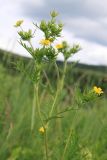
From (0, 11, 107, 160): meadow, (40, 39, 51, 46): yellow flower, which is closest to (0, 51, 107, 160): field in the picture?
(0, 11, 107, 160): meadow

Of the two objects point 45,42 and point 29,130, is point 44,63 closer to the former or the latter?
point 45,42

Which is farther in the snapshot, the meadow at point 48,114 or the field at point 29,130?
the field at point 29,130

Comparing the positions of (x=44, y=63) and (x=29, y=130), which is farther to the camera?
(x=29, y=130)

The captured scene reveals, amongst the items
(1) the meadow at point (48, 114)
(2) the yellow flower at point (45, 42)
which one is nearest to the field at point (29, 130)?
(1) the meadow at point (48, 114)

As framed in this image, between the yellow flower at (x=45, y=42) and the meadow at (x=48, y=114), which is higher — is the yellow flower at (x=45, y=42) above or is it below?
above

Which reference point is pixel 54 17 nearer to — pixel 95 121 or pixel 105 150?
pixel 105 150

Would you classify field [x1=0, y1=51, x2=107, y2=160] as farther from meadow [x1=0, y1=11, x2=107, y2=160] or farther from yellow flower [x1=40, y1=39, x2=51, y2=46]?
yellow flower [x1=40, y1=39, x2=51, y2=46]

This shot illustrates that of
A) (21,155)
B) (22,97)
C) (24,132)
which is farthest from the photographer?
(22,97)

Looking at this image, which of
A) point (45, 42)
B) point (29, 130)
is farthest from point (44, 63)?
point (29, 130)

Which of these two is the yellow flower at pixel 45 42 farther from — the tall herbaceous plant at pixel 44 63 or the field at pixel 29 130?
the field at pixel 29 130

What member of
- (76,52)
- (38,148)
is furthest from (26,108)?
(76,52)

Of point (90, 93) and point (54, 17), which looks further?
point (54, 17)
